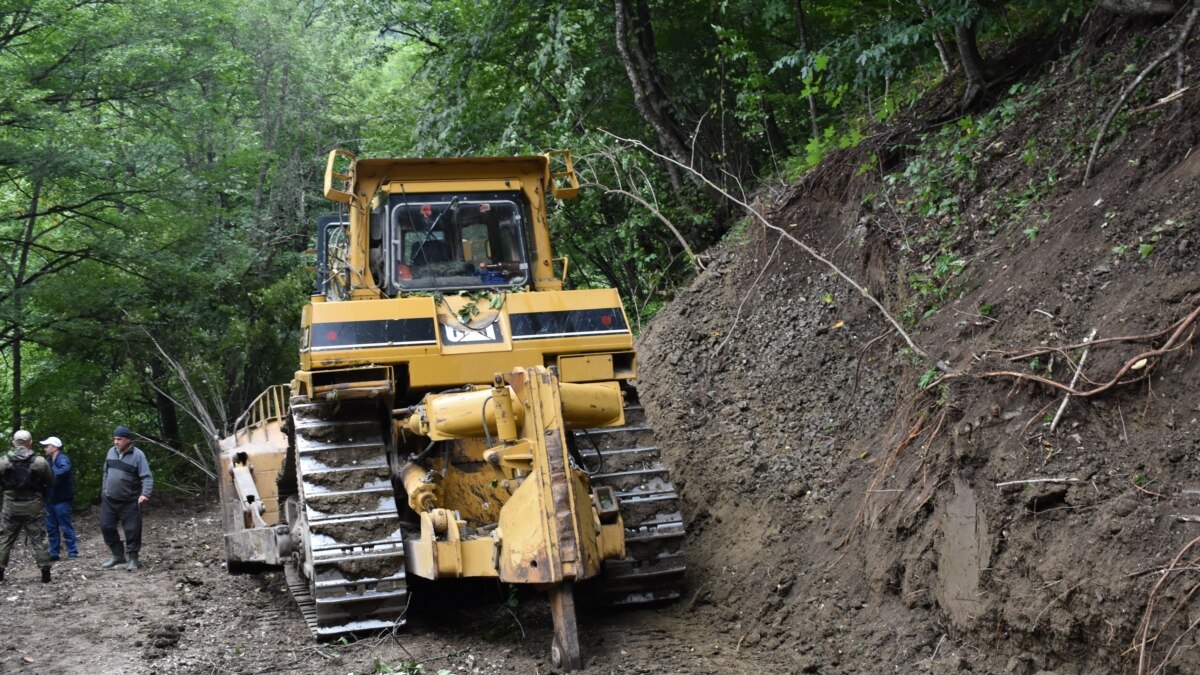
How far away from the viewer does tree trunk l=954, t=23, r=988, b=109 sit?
345 inches

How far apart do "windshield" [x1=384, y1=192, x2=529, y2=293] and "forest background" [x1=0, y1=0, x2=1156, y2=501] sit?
2.70 m

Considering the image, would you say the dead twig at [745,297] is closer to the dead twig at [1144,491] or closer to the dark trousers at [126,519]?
the dead twig at [1144,491]

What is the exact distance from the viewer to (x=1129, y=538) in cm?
496

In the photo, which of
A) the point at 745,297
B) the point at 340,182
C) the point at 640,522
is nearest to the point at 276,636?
the point at 640,522

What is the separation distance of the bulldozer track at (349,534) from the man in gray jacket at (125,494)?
16.8ft

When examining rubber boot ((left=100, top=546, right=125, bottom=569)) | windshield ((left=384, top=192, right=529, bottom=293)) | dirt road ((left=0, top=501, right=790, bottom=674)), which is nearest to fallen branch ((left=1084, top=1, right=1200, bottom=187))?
dirt road ((left=0, top=501, right=790, bottom=674))

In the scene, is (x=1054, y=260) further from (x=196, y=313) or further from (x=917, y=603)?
(x=196, y=313)

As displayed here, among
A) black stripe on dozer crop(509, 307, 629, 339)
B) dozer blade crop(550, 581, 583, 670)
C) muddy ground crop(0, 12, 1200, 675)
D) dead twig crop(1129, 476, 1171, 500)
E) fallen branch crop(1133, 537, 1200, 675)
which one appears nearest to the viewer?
fallen branch crop(1133, 537, 1200, 675)

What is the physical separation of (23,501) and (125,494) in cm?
97

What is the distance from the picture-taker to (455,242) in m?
8.66

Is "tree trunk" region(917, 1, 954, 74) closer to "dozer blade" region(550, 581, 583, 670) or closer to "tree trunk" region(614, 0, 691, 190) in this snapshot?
"tree trunk" region(614, 0, 691, 190)

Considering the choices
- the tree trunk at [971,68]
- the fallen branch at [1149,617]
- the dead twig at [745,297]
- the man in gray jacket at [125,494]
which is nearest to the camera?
the fallen branch at [1149,617]

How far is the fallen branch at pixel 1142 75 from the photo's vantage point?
663 cm

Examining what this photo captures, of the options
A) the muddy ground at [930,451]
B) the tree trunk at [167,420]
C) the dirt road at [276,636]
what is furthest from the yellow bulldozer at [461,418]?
the tree trunk at [167,420]
